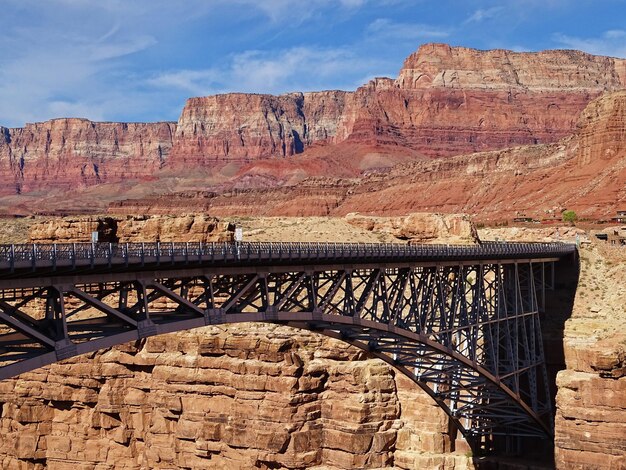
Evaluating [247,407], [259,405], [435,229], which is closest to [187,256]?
[259,405]

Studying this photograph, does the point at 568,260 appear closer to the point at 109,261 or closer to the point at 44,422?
the point at 44,422

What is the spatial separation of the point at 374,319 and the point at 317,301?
690 cm

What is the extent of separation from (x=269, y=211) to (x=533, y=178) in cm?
5170

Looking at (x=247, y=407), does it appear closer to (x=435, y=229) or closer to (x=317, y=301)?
(x=317, y=301)

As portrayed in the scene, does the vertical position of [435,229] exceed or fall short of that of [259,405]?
it exceeds it

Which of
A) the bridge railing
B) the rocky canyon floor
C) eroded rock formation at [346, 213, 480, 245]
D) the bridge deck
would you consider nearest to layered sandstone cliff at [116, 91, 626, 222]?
eroded rock formation at [346, 213, 480, 245]

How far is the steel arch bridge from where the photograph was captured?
77.7ft

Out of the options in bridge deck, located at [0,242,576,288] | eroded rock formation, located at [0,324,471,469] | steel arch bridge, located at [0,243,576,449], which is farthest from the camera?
eroded rock formation, located at [0,324,471,469]

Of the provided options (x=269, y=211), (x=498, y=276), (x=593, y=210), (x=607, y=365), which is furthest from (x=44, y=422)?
(x=269, y=211)

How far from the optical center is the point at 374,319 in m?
38.4

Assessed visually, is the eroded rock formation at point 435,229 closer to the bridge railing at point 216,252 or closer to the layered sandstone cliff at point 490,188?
the bridge railing at point 216,252

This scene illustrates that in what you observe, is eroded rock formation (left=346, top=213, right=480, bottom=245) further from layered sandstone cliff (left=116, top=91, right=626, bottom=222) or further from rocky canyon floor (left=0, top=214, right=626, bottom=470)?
layered sandstone cliff (left=116, top=91, right=626, bottom=222)

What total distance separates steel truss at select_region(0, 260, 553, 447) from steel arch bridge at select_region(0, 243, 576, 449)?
7 centimetres

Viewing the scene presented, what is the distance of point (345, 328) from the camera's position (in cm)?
3909
